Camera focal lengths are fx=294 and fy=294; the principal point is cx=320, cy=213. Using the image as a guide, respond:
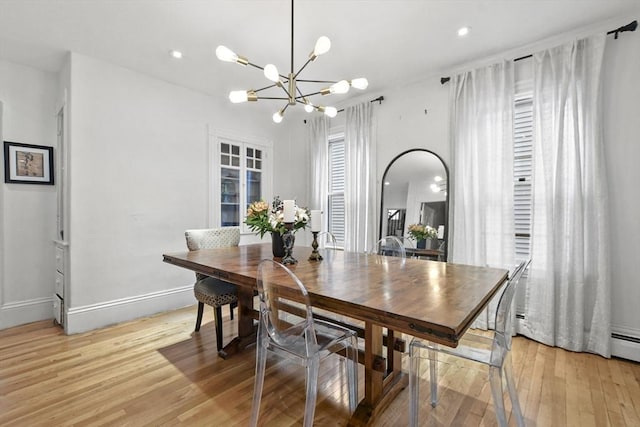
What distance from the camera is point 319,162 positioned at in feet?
14.8

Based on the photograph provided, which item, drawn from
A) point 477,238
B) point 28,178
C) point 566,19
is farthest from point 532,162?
point 28,178

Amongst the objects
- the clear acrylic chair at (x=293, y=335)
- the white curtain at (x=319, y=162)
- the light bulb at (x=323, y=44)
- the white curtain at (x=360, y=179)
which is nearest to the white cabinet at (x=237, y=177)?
the white curtain at (x=319, y=162)

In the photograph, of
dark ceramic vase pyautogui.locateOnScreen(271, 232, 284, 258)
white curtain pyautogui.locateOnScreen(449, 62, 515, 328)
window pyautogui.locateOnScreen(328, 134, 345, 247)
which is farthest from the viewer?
window pyautogui.locateOnScreen(328, 134, 345, 247)

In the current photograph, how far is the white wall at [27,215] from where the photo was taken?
3.02 meters

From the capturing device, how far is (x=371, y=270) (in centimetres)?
197

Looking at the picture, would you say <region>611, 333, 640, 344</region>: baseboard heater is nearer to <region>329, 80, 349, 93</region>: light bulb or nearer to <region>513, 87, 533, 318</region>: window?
<region>513, 87, 533, 318</region>: window

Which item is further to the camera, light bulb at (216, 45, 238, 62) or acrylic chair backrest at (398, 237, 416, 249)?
acrylic chair backrest at (398, 237, 416, 249)

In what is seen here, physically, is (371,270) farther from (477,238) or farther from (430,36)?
(430,36)

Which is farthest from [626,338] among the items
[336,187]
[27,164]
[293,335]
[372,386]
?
[27,164]

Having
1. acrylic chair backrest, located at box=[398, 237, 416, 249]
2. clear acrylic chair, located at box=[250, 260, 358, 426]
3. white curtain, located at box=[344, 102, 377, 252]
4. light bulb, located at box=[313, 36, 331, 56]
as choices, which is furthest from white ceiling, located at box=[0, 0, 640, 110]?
clear acrylic chair, located at box=[250, 260, 358, 426]

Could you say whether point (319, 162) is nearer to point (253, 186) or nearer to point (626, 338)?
point (253, 186)

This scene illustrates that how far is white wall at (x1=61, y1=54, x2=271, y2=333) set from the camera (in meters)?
2.94

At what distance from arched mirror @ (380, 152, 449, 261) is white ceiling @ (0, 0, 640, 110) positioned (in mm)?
1051

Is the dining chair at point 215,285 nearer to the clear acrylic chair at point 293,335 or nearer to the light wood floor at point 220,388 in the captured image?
the light wood floor at point 220,388
